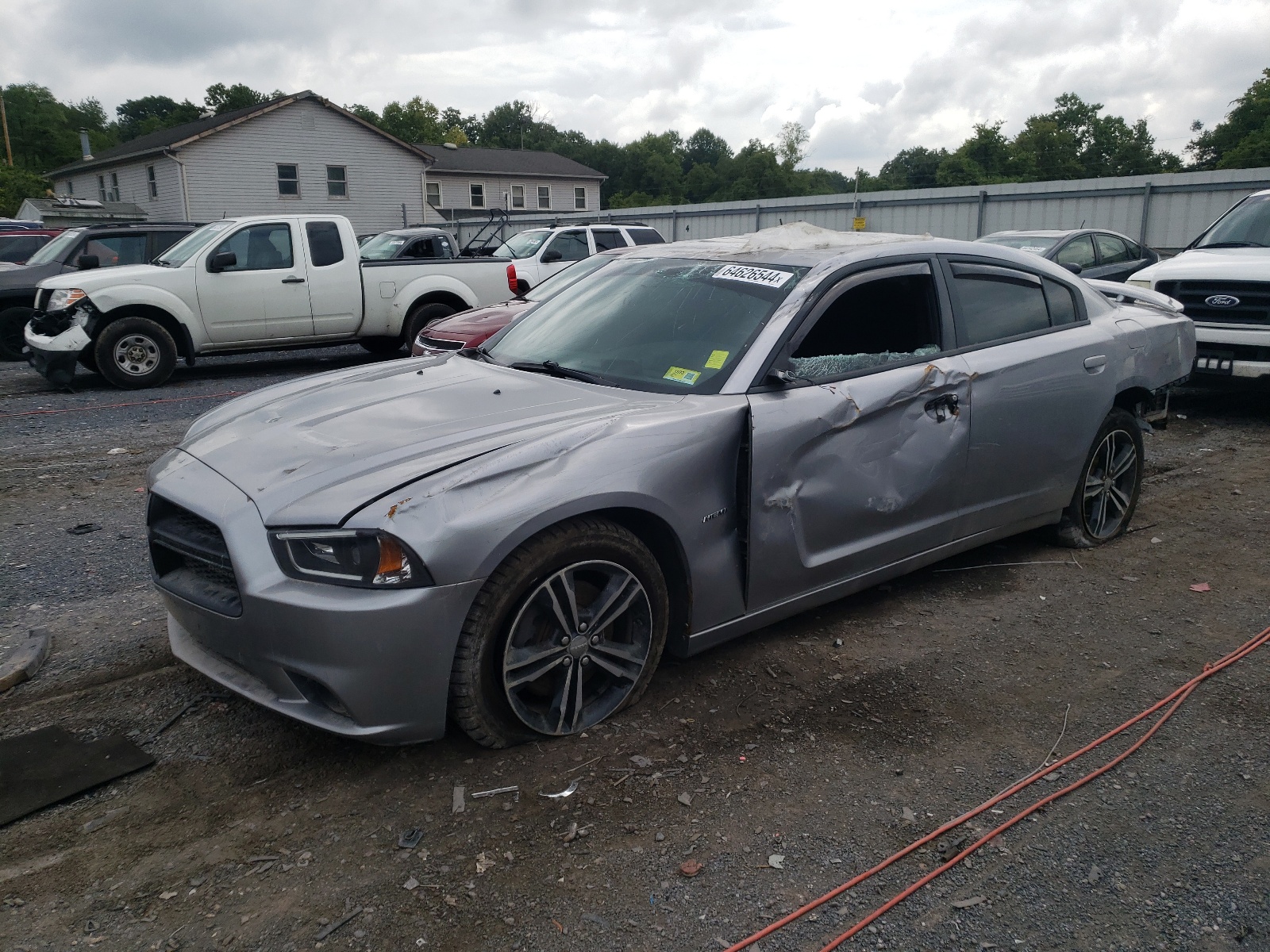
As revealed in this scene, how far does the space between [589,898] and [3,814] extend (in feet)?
5.93

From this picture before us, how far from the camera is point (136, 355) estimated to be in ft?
35.9

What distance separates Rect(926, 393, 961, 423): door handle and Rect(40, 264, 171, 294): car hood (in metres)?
9.81

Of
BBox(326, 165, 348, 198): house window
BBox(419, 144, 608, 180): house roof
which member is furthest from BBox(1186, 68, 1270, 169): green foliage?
BBox(326, 165, 348, 198): house window

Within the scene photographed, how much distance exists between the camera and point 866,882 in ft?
8.56

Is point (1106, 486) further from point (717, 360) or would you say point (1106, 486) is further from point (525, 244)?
point (525, 244)

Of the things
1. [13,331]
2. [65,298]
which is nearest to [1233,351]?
[65,298]

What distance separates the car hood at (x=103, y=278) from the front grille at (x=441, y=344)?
13.0 ft

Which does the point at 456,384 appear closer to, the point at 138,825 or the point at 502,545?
the point at 502,545

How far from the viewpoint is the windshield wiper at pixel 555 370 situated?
12.6 ft

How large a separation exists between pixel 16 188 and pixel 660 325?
54.3 metres

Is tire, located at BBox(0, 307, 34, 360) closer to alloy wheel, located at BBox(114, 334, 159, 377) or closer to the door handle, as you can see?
alloy wheel, located at BBox(114, 334, 159, 377)

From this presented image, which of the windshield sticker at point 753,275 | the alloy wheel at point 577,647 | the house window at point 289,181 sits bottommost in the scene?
the alloy wheel at point 577,647

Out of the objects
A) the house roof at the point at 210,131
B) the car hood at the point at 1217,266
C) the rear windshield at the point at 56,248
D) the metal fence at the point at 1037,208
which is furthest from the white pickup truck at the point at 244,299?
the house roof at the point at 210,131

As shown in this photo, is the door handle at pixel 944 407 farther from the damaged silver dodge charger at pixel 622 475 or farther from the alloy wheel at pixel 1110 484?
the alloy wheel at pixel 1110 484
